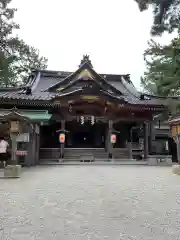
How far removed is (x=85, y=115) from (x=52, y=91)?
3825mm

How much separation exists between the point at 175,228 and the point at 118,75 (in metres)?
24.7

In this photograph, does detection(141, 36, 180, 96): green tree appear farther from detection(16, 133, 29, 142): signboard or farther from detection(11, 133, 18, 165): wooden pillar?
detection(16, 133, 29, 142): signboard

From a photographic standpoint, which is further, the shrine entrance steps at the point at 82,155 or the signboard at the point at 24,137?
the shrine entrance steps at the point at 82,155

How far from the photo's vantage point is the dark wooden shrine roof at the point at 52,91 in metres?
18.8

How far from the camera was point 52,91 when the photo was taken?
851 inches

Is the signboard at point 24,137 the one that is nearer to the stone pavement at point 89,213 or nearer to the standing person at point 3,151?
the standing person at point 3,151

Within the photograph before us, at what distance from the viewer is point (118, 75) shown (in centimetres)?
2798

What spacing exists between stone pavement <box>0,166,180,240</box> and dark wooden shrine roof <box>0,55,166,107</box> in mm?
11727

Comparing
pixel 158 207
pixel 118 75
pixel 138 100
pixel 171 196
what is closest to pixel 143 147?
pixel 138 100

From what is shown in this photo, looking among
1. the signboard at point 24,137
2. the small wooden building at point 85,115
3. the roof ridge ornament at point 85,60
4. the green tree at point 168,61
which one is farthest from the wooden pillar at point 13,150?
the roof ridge ornament at point 85,60

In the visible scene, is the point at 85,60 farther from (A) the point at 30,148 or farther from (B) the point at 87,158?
(A) the point at 30,148

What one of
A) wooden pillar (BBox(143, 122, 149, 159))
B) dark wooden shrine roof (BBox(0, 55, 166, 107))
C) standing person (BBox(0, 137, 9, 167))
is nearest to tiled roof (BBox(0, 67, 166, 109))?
dark wooden shrine roof (BBox(0, 55, 166, 107))

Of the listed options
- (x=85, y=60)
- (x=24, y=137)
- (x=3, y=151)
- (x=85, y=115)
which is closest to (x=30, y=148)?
(x=24, y=137)

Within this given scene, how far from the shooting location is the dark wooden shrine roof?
740 inches
